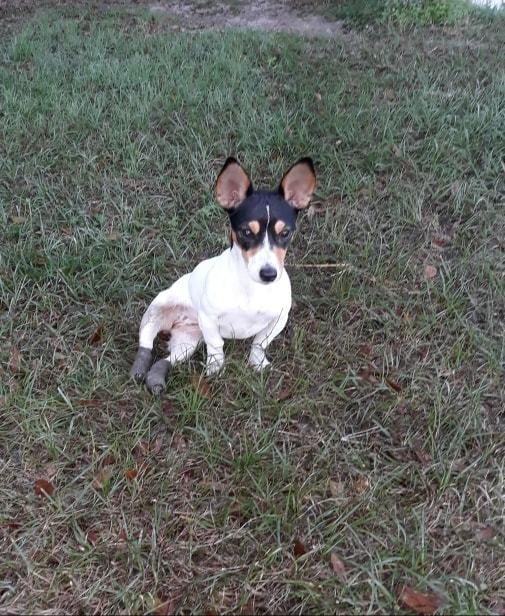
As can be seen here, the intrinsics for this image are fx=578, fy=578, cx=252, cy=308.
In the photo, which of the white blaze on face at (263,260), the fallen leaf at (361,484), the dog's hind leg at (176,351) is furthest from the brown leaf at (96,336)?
the fallen leaf at (361,484)

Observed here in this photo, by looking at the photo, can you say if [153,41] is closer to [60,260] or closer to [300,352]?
[60,260]

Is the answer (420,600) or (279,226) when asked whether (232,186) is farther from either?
(420,600)

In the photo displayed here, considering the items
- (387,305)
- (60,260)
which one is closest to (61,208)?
(60,260)

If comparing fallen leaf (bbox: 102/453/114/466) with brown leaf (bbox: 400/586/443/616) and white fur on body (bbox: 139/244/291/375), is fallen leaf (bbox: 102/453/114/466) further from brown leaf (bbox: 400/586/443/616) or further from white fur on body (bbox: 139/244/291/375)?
brown leaf (bbox: 400/586/443/616)

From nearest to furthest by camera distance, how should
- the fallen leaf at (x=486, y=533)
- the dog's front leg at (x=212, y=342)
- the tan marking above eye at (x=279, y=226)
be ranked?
the fallen leaf at (x=486, y=533) → the tan marking above eye at (x=279, y=226) → the dog's front leg at (x=212, y=342)

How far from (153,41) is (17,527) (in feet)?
18.9

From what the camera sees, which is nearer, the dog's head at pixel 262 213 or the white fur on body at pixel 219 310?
the dog's head at pixel 262 213

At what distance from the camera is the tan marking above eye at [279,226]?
2.59 m

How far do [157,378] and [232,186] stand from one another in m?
1.07

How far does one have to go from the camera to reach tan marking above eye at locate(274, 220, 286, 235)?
2.59 metres

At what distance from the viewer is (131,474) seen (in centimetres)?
265

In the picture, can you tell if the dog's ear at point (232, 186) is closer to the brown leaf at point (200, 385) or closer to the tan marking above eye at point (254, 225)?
the tan marking above eye at point (254, 225)

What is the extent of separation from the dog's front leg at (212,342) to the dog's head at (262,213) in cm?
43

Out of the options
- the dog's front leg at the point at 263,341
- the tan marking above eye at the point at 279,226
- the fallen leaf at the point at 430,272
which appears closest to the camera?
the tan marking above eye at the point at 279,226
